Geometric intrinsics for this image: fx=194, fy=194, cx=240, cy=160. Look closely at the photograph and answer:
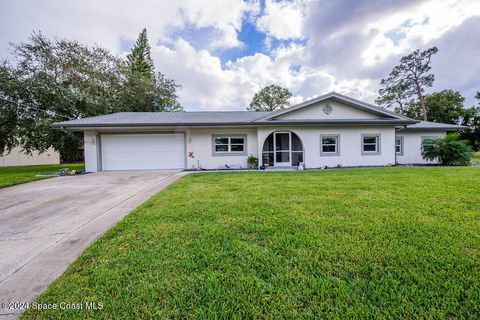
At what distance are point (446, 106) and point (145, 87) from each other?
34.6m

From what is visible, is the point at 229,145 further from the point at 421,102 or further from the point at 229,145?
the point at 421,102

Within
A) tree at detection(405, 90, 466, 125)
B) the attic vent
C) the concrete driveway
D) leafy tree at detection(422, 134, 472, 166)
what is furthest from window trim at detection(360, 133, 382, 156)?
tree at detection(405, 90, 466, 125)

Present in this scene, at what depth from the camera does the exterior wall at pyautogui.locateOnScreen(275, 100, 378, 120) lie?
11422 millimetres

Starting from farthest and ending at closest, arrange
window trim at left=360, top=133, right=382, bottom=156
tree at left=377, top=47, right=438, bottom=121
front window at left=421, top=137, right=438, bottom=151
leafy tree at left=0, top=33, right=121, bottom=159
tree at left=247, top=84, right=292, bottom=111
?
tree at left=247, top=84, right=292, bottom=111, tree at left=377, top=47, right=438, bottom=121, leafy tree at left=0, top=33, right=121, bottom=159, front window at left=421, top=137, right=438, bottom=151, window trim at left=360, top=133, right=382, bottom=156

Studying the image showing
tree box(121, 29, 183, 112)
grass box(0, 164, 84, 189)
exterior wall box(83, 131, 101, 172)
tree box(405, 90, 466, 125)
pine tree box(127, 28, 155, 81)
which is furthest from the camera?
pine tree box(127, 28, 155, 81)

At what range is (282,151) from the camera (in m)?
11.6

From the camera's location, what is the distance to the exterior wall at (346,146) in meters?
11.4

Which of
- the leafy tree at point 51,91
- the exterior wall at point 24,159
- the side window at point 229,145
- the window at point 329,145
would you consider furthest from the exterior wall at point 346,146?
the exterior wall at point 24,159

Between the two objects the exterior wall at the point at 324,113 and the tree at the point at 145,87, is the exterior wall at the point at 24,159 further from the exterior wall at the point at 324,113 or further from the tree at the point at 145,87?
the exterior wall at the point at 324,113


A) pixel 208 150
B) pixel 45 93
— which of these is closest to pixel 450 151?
pixel 208 150

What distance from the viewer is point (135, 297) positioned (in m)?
1.69

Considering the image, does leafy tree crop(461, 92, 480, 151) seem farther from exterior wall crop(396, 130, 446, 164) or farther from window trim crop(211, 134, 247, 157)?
window trim crop(211, 134, 247, 157)

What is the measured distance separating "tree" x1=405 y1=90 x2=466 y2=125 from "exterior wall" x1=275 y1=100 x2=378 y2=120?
2036 cm

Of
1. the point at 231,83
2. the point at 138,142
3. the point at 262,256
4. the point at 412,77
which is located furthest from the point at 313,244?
the point at 412,77
